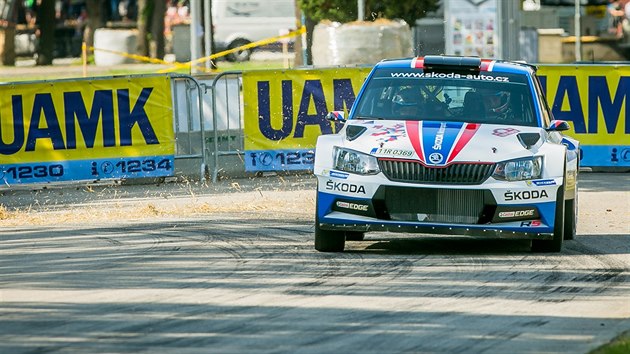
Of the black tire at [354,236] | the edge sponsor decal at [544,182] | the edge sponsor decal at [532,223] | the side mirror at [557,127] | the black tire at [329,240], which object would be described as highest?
the side mirror at [557,127]

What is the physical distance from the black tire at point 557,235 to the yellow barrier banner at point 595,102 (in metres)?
8.99

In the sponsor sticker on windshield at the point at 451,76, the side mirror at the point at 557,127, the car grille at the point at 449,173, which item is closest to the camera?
the car grille at the point at 449,173

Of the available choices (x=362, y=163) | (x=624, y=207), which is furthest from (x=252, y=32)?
(x=362, y=163)

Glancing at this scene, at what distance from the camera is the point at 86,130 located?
1983cm

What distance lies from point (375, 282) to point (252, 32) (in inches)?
1841

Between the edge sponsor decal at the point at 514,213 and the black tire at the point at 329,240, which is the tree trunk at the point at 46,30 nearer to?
the black tire at the point at 329,240

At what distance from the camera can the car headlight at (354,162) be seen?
38.0ft

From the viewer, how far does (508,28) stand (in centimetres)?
3300

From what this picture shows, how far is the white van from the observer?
5666 centimetres

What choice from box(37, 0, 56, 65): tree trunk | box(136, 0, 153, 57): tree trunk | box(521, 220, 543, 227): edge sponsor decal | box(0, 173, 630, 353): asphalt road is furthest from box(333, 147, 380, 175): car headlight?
box(37, 0, 56, 65): tree trunk

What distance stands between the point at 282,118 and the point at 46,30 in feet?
109

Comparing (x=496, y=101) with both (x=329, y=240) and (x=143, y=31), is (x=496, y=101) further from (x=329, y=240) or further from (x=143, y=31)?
(x=143, y=31)

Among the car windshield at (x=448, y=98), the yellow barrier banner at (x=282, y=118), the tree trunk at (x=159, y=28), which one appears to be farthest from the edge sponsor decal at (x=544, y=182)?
the tree trunk at (x=159, y=28)

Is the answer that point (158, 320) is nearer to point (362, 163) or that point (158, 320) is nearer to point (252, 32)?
point (362, 163)
